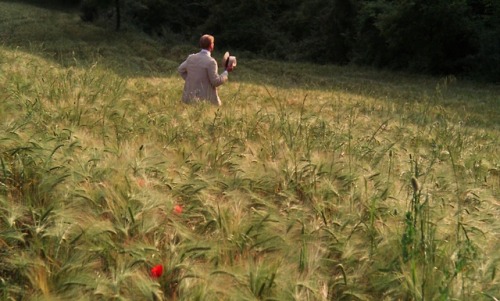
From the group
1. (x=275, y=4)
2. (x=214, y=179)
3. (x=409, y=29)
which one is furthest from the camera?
(x=275, y=4)

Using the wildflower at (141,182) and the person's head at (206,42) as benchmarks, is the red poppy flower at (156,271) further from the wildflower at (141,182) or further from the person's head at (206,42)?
the person's head at (206,42)

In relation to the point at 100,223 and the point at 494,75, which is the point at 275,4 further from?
the point at 100,223

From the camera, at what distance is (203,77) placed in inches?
316

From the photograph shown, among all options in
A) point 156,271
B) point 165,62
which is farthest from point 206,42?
point 165,62

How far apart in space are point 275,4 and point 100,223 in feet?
173

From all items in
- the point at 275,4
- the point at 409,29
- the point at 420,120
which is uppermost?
the point at 275,4

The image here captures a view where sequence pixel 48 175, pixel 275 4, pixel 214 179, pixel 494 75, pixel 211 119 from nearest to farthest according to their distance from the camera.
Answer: pixel 48 175 < pixel 214 179 < pixel 211 119 < pixel 494 75 < pixel 275 4

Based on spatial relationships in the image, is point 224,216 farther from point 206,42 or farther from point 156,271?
point 206,42

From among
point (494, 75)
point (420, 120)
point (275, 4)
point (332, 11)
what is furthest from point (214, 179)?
point (275, 4)

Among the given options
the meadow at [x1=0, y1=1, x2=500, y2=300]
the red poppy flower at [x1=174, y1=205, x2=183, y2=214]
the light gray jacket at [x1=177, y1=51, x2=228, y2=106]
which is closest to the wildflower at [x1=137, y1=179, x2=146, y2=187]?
the meadow at [x1=0, y1=1, x2=500, y2=300]

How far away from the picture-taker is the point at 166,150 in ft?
12.0

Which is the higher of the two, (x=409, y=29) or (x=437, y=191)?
(x=409, y=29)

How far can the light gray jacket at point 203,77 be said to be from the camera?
7875mm

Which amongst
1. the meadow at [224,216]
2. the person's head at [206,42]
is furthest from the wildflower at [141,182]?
the person's head at [206,42]
